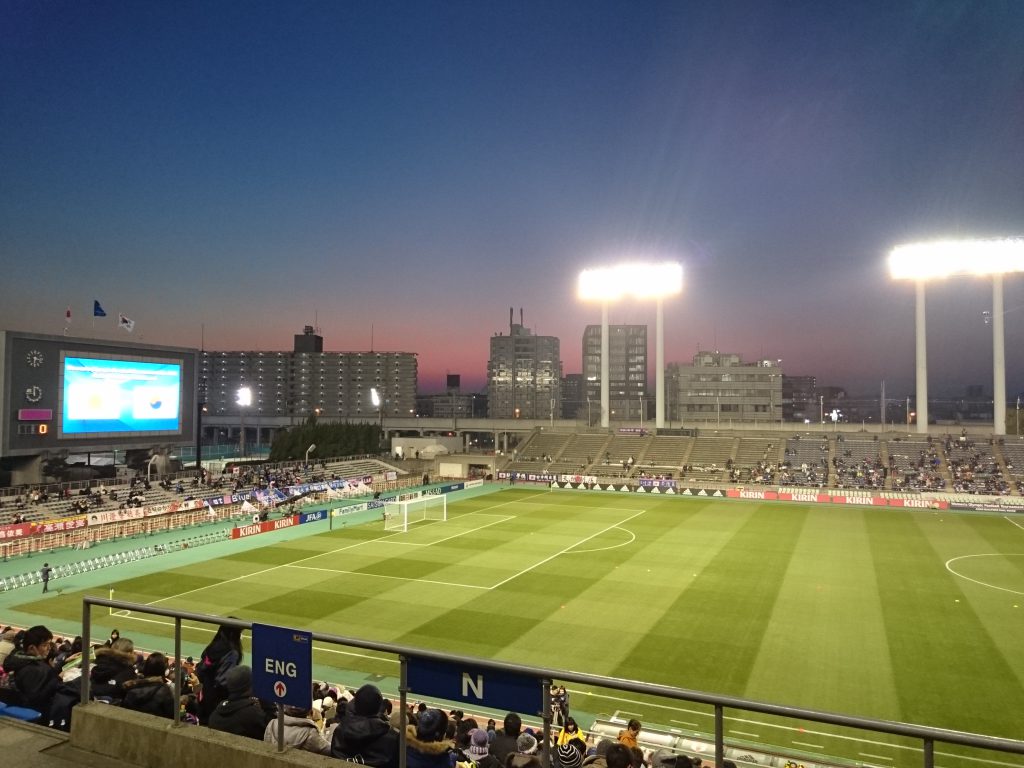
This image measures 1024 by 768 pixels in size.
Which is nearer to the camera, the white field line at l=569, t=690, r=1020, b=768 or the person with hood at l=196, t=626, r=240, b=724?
the person with hood at l=196, t=626, r=240, b=724

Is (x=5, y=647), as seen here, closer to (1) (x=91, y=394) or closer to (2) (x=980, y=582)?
(2) (x=980, y=582)

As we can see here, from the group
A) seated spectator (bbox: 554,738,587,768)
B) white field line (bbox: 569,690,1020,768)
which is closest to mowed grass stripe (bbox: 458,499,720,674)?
white field line (bbox: 569,690,1020,768)

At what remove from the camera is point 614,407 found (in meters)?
188

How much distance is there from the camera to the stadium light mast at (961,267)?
60.1 metres

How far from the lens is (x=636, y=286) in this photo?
76000 mm

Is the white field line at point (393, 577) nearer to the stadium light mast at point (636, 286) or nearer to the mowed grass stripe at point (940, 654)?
the mowed grass stripe at point (940, 654)

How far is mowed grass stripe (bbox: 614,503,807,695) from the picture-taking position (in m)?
19.0

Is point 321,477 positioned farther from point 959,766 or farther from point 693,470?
point 959,766

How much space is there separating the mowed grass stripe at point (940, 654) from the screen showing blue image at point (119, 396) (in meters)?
44.8

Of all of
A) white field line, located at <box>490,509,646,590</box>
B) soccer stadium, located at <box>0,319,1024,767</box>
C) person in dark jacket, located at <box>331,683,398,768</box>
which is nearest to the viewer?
person in dark jacket, located at <box>331,683,398,768</box>

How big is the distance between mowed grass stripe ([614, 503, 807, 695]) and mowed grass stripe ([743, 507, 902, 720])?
0.46 m

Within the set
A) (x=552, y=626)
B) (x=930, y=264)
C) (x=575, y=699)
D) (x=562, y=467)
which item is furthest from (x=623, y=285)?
(x=575, y=699)

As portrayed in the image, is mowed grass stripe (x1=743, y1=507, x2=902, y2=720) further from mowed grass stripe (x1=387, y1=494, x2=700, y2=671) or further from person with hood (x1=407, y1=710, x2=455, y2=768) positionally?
person with hood (x1=407, y1=710, x2=455, y2=768)

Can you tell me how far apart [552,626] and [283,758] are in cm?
1855
